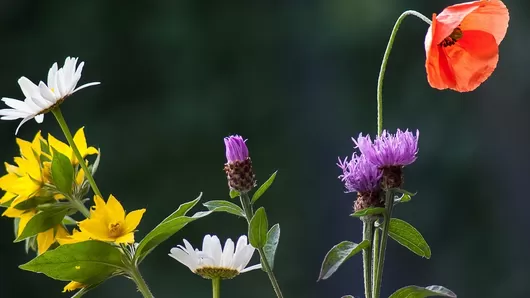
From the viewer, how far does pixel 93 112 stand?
2.45 meters

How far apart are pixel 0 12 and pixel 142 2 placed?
1.30 feet

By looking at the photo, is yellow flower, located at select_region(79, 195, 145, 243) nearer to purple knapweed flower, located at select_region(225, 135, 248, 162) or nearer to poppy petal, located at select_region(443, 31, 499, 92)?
purple knapweed flower, located at select_region(225, 135, 248, 162)

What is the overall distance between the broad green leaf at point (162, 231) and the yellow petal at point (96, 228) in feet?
0.07

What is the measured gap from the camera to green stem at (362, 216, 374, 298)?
470mm

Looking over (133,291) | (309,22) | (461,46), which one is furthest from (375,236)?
(309,22)

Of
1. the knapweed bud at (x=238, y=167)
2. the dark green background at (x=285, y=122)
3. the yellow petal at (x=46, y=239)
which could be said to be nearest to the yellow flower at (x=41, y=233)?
the yellow petal at (x=46, y=239)

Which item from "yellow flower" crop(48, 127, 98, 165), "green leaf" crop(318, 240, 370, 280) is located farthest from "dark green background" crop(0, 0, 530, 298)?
"green leaf" crop(318, 240, 370, 280)

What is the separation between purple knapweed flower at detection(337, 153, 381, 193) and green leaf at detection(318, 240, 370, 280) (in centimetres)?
3

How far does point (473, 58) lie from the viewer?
510 mm

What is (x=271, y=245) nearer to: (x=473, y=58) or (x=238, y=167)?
(x=238, y=167)

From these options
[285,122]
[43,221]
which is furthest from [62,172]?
[285,122]

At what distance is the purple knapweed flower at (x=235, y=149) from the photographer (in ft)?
1.67

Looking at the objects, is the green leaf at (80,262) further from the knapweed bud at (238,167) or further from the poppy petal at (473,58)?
the poppy petal at (473,58)

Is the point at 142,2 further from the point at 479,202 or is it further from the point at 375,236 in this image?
the point at 375,236
